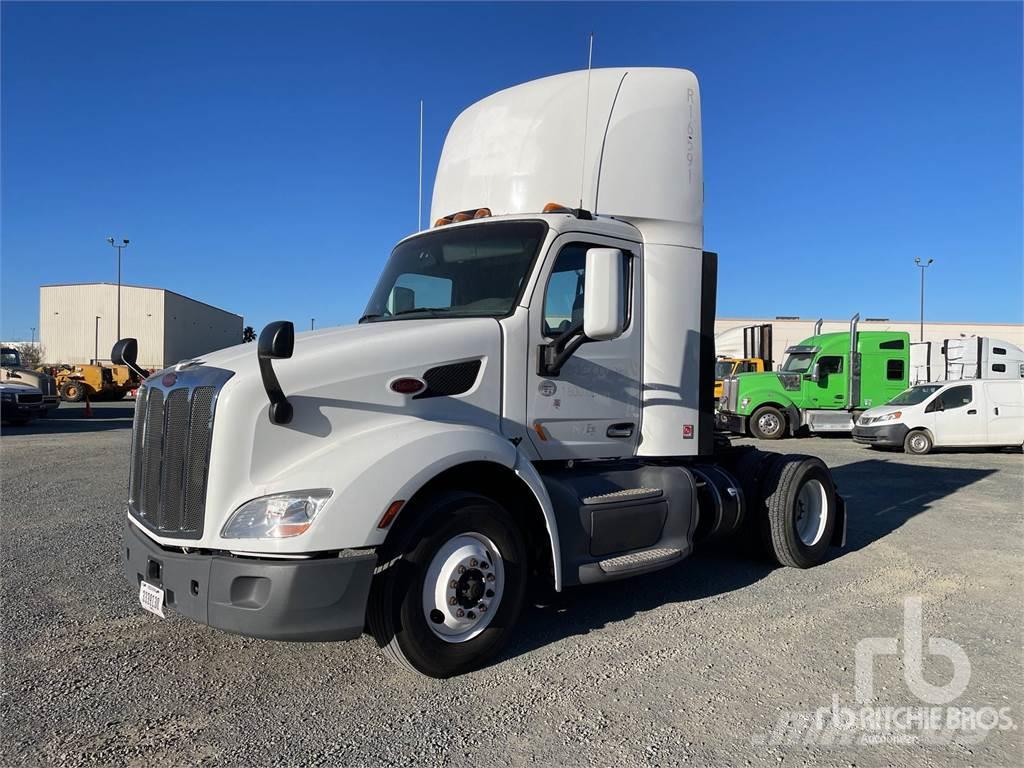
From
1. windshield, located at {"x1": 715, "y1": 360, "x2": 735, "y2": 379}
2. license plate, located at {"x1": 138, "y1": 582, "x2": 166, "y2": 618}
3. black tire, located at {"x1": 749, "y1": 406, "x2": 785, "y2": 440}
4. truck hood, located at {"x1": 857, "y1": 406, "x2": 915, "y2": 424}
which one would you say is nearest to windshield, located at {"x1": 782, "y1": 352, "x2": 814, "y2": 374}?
black tire, located at {"x1": 749, "y1": 406, "x2": 785, "y2": 440}

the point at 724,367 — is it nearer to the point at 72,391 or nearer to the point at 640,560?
the point at 640,560

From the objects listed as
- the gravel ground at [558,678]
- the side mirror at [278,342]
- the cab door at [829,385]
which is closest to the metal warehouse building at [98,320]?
the cab door at [829,385]

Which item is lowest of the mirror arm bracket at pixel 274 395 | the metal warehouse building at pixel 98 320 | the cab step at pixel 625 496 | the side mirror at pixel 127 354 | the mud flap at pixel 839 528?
the mud flap at pixel 839 528

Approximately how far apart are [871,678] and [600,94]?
4319 millimetres

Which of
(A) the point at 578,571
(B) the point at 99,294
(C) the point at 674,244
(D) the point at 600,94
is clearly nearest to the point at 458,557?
(A) the point at 578,571

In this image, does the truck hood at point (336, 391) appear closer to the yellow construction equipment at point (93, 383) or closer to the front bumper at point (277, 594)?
the front bumper at point (277, 594)

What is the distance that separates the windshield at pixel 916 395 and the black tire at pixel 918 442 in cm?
71

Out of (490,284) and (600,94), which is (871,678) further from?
(600,94)

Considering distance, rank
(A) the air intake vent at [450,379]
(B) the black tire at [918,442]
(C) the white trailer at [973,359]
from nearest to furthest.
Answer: (A) the air intake vent at [450,379] < (B) the black tire at [918,442] < (C) the white trailer at [973,359]

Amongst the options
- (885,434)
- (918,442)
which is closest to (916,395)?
(918,442)

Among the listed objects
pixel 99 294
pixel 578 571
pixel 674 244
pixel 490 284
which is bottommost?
pixel 578 571

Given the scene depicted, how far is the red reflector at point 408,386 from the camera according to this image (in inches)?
158

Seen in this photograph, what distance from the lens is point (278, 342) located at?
3375 mm

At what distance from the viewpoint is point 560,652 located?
4266 millimetres
